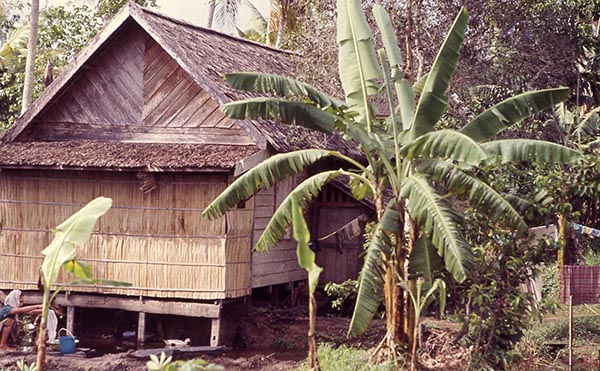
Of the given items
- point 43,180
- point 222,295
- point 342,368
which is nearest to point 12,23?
point 43,180

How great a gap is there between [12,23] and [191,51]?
22.1 m

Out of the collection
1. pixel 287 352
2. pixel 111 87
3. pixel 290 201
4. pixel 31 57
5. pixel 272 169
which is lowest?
pixel 287 352

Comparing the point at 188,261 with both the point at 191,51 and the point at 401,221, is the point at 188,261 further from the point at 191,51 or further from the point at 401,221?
the point at 401,221

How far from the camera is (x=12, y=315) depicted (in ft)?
43.3

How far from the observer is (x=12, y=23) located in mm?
34281

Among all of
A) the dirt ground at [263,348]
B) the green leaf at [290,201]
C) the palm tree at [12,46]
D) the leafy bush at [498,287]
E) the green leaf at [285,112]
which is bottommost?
the dirt ground at [263,348]

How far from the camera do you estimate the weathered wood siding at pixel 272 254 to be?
14.2 m

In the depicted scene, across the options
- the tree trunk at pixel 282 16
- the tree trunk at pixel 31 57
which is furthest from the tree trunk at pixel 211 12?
the tree trunk at pixel 31 57

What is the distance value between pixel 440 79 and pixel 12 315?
6.96 metres

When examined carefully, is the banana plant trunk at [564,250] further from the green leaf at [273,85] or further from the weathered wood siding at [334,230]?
the green leaf at [273,85]

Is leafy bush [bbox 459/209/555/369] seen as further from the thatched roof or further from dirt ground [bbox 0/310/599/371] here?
the thatched roof

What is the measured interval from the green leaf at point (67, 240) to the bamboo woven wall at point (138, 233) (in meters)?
5.62

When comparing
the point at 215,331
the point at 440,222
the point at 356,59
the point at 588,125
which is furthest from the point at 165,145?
the point at 588,125

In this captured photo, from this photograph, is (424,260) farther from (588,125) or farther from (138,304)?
(588,125)
